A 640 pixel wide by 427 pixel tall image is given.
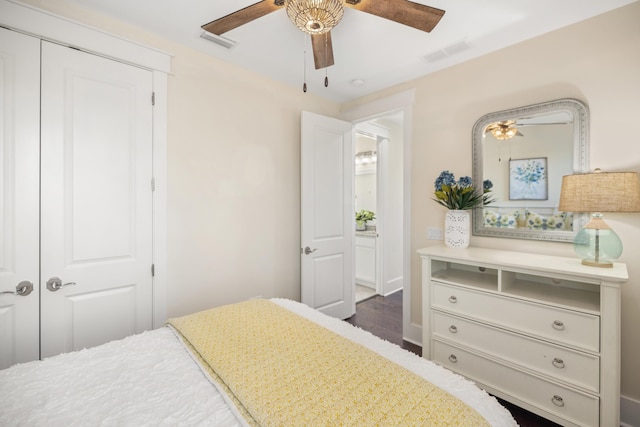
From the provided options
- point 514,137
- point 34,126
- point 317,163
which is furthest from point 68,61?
point 514,137

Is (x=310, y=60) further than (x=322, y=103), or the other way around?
(x=322, y=103)

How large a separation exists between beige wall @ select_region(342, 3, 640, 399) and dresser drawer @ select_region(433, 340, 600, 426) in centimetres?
51

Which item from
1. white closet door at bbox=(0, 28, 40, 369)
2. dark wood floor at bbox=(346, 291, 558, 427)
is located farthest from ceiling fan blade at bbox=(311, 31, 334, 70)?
dark wood floor at bbox=(346, 291, 558, 427)

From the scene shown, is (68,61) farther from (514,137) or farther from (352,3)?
(514,137)

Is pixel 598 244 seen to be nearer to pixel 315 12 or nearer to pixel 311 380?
pixel 311 380

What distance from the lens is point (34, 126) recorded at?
5.48 ft

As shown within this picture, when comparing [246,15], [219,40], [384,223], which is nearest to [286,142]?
[219,40]

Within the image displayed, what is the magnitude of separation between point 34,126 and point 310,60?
1925 mm

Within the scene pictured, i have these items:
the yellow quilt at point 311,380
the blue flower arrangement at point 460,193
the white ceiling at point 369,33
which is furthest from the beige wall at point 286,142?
the yellow quilt at point 311,380

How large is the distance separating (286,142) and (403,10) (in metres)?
1.72

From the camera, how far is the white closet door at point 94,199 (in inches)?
68.0

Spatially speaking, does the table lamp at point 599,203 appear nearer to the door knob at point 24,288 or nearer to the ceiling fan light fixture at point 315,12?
the ceiling fan light fixture at point 315,12

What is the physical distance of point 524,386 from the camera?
178cm

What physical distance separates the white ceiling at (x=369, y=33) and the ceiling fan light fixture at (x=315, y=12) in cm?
54
